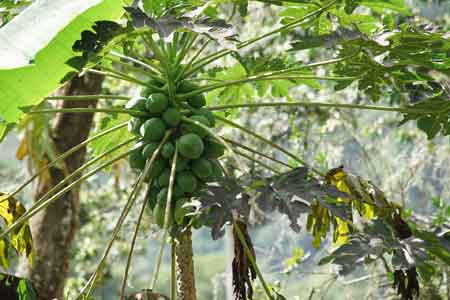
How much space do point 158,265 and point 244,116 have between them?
A: 4.49m

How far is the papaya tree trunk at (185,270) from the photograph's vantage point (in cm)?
219

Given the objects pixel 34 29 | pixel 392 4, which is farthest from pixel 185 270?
pixel 392 4

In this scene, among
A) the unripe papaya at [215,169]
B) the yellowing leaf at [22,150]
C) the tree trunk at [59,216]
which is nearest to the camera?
the unripe papaya at [215,169]

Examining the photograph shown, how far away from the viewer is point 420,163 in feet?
15.5

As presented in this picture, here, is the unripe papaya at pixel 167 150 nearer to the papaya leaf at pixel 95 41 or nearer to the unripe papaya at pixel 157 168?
the unripe papaya at pixel 157 168

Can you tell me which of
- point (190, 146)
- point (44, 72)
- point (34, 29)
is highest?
point (34, 29)

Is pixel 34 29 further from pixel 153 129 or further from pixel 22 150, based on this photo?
pixel 22 150

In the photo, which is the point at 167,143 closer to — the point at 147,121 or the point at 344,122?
the point at 147,121

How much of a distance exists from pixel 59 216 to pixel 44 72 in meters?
2.01

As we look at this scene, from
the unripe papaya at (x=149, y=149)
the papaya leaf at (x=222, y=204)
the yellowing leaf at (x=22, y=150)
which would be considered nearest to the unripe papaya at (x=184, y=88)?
the unripe papaya at (x=149, y=149)

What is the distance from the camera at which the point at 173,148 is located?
7.22 ft

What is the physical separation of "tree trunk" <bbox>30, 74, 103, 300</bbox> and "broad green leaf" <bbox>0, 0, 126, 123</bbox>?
168 centimetres

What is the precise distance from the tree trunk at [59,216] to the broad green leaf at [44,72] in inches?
66.2

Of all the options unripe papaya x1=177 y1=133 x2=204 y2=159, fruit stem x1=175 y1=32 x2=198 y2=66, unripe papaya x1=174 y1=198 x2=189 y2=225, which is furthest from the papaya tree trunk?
fruit stem x1=175 y1=32 x2=198 y2=66
